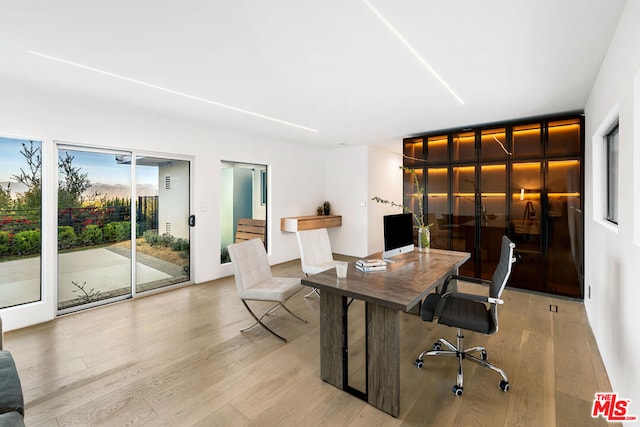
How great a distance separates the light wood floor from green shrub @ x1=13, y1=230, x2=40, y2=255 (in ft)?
2.81

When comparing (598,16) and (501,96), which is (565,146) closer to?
(501,96)

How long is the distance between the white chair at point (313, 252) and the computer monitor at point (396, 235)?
1.19 m

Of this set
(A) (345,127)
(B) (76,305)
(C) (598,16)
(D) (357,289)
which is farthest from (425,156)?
(B) (76,305)

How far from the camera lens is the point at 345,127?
495 cm

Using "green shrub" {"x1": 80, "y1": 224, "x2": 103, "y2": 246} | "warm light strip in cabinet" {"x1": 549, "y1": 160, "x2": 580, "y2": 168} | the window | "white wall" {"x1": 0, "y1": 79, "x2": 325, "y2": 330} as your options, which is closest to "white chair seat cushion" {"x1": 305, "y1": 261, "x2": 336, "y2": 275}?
"white wall" {"x1": 0, "y1": 79, "x2": 325, "y2": 330}

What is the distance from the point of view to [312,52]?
243 cm

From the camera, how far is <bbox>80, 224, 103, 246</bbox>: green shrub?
3.71 m

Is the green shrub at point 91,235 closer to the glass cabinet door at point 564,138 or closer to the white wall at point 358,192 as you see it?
the white wall at point 358,192

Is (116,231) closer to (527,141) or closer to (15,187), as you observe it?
(15,187)

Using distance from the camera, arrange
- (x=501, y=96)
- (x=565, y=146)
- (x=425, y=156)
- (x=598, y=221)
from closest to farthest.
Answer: (x=598, y=221), (x=501, y=96), (x=565, y=146), (x=425, y=156)

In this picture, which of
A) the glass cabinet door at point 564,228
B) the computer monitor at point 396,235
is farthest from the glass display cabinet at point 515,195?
the computer monitor at point 396,235

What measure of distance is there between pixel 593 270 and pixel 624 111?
210 centimetres

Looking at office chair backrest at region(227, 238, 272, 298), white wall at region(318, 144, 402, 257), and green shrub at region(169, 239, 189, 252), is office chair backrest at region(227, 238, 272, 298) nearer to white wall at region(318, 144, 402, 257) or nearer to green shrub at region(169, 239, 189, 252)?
green shrub at region(169, 239, 189, 252)

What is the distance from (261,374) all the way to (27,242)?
3.14 metres
